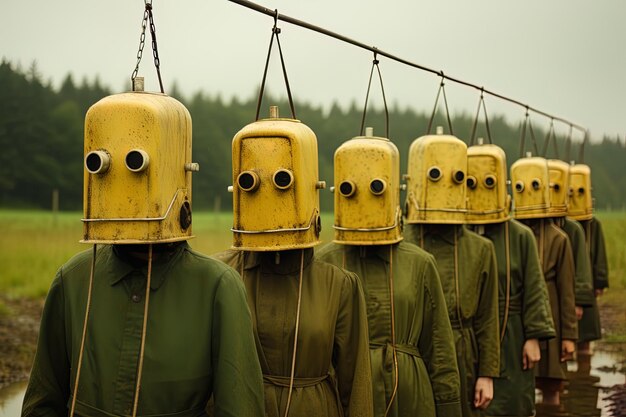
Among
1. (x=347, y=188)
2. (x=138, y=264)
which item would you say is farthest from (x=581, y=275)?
(x=138, y=264)

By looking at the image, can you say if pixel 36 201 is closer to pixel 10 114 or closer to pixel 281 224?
pixel 10 114

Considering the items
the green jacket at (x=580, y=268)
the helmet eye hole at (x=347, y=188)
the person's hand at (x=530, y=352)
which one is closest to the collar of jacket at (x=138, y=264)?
the helmet eye hole at (x=347, y=188)

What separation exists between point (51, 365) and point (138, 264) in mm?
439

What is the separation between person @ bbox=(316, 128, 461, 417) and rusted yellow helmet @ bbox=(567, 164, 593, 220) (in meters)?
6.83

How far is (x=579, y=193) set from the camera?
10703 mm

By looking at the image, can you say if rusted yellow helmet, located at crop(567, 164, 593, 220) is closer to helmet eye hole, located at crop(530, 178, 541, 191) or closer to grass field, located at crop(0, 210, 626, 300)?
helmet eye hole, located at crop(530, 178, 541, 191)

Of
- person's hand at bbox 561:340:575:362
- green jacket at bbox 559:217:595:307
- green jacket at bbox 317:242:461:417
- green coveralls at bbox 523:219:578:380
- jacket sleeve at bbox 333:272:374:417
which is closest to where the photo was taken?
jacket sleeve at bbox 333:272:374:417

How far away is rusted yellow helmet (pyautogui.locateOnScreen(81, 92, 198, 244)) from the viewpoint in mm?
2508

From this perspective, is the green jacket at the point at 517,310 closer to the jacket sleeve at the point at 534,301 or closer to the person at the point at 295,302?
the jacket sleeve at the point at 534,301

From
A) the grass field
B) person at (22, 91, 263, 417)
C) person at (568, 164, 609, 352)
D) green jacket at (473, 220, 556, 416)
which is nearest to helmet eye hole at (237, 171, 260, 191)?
person at (22, 91, 263, 417)

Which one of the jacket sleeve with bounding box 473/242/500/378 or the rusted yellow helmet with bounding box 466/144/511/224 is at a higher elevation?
A: the rusted yellow helmet with bounding box 466/144/511/224

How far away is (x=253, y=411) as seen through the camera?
2.59 metres

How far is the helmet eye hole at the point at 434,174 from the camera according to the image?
208 inches

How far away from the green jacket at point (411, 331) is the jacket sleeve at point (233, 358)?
165 cm
